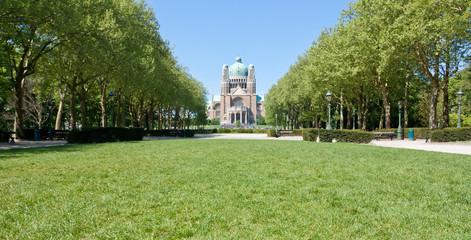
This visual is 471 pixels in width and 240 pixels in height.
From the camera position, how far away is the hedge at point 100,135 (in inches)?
712

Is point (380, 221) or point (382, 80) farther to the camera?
point (382, 80)

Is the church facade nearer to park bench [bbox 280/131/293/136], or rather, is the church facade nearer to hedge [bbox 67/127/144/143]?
park bench [bbox 280/131/293/136]

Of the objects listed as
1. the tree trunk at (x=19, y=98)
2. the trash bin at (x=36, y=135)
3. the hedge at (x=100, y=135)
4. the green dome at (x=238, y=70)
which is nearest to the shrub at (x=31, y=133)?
the trash bin at (x=36, y=135)

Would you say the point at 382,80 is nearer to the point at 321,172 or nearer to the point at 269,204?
the point at 321,172

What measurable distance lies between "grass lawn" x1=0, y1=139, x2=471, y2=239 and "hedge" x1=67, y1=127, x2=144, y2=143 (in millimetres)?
12175

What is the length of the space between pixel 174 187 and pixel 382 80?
28.7 metres

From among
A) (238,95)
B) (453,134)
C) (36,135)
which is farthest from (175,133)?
(238,95)

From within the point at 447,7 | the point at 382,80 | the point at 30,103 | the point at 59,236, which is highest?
the point at 447,7

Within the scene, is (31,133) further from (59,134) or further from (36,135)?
(59,134)

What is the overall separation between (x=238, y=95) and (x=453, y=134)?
11122cm

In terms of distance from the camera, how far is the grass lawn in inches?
126

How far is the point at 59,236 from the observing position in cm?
304

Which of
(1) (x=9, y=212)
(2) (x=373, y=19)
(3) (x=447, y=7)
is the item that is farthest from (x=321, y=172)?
(2) (x=373, y=19)

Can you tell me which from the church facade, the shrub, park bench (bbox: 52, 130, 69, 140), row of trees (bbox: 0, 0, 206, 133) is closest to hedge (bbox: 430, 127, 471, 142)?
row of trees (bbox: 0, 0, 206, 133)
